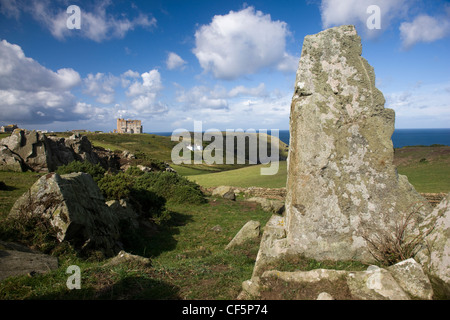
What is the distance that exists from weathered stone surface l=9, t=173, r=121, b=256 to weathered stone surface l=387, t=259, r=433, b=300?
26.4 ft

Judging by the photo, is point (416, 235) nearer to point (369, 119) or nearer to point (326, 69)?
point (369, 119)

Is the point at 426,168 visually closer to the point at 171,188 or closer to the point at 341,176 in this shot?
the point at 171,188

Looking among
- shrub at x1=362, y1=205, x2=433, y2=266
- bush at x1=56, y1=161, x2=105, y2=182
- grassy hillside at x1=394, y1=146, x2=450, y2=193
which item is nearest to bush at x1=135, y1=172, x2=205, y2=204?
bush at x1=56, y1=161, x2=105, y2=182

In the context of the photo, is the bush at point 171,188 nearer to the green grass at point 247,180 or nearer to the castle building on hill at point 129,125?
the green grass at point 247,180

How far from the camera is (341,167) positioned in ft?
19.7

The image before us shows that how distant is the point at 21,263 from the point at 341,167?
741cm

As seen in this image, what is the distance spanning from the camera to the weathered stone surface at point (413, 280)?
152 inches

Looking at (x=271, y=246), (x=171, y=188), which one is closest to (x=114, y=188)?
(x=171, y=188)

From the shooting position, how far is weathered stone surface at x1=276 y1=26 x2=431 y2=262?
5895 mm

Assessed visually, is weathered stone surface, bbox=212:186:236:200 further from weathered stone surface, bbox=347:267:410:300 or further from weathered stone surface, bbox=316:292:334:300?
weathered stone surface, bbox=316:292:334:300

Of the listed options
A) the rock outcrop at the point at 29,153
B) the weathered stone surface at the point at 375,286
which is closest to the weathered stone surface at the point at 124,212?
the weathered stone surface at the point at 375,286
